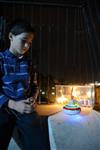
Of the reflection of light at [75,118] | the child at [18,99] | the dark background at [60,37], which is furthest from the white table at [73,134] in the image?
the dark background at [60,37]

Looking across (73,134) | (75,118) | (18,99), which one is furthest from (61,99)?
(18,99)

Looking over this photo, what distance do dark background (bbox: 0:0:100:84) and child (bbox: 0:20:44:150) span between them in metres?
0.66

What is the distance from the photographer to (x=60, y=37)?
1606mm

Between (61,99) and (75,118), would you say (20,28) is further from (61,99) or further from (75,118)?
(61,99)

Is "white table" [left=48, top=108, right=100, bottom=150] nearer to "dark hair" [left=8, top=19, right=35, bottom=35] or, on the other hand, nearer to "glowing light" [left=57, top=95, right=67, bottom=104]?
"glowing light" [left=57, top=95, right=67, bottom=104]

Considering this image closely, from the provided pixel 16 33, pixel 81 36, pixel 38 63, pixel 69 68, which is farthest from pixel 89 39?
pixel 16 33

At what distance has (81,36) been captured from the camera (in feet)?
5.29

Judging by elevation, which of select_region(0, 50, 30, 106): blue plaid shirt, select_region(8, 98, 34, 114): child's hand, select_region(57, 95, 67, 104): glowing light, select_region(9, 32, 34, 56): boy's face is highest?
select_region(9, 32, 34, 56): boy's face

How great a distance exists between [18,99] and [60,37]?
0.83m

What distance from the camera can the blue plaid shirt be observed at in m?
0.86

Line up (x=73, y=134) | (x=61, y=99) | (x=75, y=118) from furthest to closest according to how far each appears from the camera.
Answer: (x=61, y=99) < (x=75, y=118) < (x=73, y=134)

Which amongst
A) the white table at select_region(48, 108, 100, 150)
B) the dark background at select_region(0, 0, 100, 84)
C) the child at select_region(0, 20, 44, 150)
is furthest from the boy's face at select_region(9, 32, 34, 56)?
the dark background at select_region(0, 0, 100, 84)

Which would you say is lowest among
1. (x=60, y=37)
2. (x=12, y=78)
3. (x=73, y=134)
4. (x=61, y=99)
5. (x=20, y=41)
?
(x=73, y=134)

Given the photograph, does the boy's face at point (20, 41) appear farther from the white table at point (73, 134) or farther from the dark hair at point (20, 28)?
the white table at point (73, 134)
